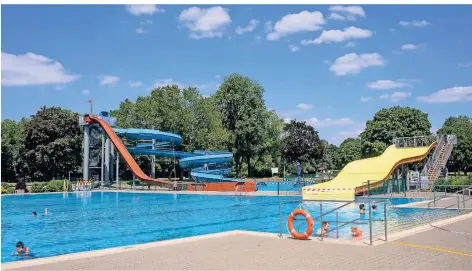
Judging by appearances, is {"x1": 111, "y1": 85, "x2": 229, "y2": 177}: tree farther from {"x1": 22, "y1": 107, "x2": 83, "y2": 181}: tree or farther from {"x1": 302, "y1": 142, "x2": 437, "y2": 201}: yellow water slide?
{"x1": 302, "y1": 142, "x2": 437, "y2": 201}: yellow water slide

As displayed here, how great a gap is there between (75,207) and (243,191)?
13.5 metres

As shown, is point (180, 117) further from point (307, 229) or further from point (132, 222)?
point (307, 229)

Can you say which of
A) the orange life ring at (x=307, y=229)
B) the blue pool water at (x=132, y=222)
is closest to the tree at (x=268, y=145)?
the blue pool water at (x=132, y=222)

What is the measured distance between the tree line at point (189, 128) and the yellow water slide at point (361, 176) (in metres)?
23.7

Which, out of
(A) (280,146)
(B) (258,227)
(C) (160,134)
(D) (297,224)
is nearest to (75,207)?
(B) (258,227)

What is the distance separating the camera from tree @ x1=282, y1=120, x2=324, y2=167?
77.3 metres

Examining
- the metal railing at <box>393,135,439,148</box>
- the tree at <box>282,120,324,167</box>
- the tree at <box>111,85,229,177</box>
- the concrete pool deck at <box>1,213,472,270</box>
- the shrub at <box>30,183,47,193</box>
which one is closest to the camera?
the concrete pool deck at <box>1,213,472,270</box>

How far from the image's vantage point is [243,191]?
35.9 metres

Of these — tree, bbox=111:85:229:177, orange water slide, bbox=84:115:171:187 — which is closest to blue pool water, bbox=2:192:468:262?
orange water slide, bbox=84:115:171:187

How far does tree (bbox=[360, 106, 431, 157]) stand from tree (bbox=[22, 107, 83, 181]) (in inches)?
1555

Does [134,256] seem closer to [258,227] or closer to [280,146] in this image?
[258,227]

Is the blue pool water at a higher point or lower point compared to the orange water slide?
lower

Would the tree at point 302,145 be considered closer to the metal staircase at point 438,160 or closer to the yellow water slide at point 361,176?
the yellow water slide at point 361,176

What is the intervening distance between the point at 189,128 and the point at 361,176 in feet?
99.6
